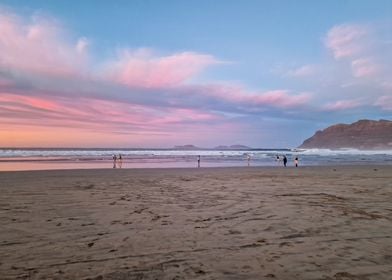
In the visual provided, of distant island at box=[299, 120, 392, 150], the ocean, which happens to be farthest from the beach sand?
distant island at box=[299, 120, 392, 150]

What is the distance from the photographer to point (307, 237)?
6363mm

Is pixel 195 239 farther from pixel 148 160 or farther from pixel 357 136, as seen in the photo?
pixel 357 136

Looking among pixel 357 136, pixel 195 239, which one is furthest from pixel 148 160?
pixel 357 136

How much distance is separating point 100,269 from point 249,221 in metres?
3.97

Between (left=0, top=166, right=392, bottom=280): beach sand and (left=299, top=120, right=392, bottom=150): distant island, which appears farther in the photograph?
(left=299, top=120, right=392, bottom=150): distant island

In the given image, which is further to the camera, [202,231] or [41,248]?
[202,231]

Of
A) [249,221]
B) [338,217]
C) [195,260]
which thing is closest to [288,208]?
Result: [338,217]

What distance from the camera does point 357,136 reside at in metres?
145

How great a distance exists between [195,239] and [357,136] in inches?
6148

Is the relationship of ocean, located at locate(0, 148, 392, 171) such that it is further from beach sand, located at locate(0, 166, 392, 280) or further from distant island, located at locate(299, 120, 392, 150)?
distant island, located at locate(299, 120, 392, 150)

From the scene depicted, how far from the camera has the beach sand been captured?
4.68 metres

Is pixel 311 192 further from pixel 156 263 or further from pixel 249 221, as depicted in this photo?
pixel 156 263

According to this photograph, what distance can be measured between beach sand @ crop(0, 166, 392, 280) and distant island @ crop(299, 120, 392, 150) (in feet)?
397

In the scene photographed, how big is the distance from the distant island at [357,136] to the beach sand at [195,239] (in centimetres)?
12091
